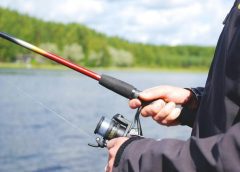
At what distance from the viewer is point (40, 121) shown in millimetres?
16500

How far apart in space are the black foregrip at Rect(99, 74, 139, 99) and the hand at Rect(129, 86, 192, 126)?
4.0 inches

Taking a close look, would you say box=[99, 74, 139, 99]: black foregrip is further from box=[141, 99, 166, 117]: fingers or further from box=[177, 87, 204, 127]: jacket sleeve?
box=[177, 87, 204, 127]: jacket sleeve

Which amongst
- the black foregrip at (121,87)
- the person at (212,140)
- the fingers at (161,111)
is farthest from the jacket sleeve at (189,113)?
the person at (212,140)

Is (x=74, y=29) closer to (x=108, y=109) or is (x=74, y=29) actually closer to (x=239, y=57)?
(x=108, y=109)

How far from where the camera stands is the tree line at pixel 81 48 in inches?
3176

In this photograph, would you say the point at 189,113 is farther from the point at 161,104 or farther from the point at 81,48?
the point at 81,48

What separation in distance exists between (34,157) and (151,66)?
115m

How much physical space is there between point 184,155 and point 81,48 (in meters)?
98.6

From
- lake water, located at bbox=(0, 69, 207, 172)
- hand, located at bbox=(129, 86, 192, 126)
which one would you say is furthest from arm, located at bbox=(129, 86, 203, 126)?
lake water, located at bbox=(0, 69, 207, 172)

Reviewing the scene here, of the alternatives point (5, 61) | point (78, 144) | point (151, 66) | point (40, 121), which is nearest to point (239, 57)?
point (78, 144)

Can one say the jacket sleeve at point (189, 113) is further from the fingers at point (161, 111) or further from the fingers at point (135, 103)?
the fingers at point (135, 103)

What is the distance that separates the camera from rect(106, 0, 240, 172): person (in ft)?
5.69

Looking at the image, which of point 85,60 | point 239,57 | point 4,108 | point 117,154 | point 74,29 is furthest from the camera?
point 74,29

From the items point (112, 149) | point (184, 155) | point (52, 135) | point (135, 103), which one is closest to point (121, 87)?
point (135, 103)
